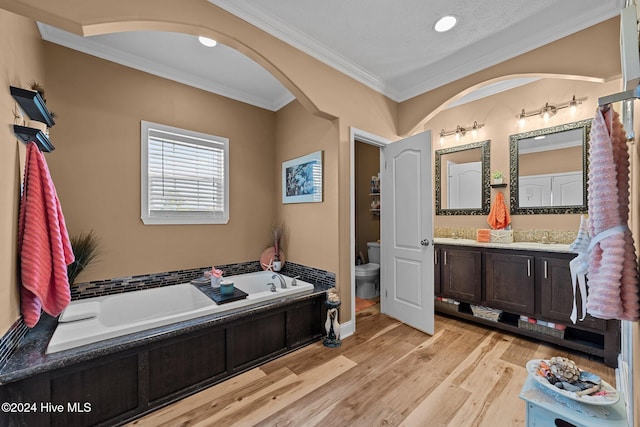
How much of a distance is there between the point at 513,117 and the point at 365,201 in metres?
2.37

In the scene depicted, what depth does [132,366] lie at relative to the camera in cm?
167

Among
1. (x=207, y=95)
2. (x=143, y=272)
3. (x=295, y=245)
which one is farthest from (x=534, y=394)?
(x=207, y=95)

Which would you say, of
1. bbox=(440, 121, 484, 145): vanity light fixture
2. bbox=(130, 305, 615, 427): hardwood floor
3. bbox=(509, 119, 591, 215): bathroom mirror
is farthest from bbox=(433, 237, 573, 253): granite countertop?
bbox=(440, 121, 484, 145): vanity light fixture

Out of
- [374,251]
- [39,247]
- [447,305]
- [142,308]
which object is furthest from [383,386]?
[374,251]

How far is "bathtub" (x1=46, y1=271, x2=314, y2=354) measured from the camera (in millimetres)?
1667

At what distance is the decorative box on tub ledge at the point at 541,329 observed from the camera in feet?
7.99

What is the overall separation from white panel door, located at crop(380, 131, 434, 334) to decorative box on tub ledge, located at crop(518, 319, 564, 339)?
0.88 m

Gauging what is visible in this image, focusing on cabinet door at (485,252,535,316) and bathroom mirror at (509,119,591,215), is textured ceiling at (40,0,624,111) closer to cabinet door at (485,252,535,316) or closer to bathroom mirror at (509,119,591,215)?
bathroom mirror at (509,119,591,215)

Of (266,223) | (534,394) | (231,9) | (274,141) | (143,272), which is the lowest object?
(534,394)

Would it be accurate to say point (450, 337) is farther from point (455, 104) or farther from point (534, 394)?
point (455, 104)

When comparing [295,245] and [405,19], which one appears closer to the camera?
[405,19]

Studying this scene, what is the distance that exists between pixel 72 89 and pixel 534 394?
391 centimetres

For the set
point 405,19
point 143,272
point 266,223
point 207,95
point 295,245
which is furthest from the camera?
point 266,223

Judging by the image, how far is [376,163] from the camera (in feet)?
15.3
